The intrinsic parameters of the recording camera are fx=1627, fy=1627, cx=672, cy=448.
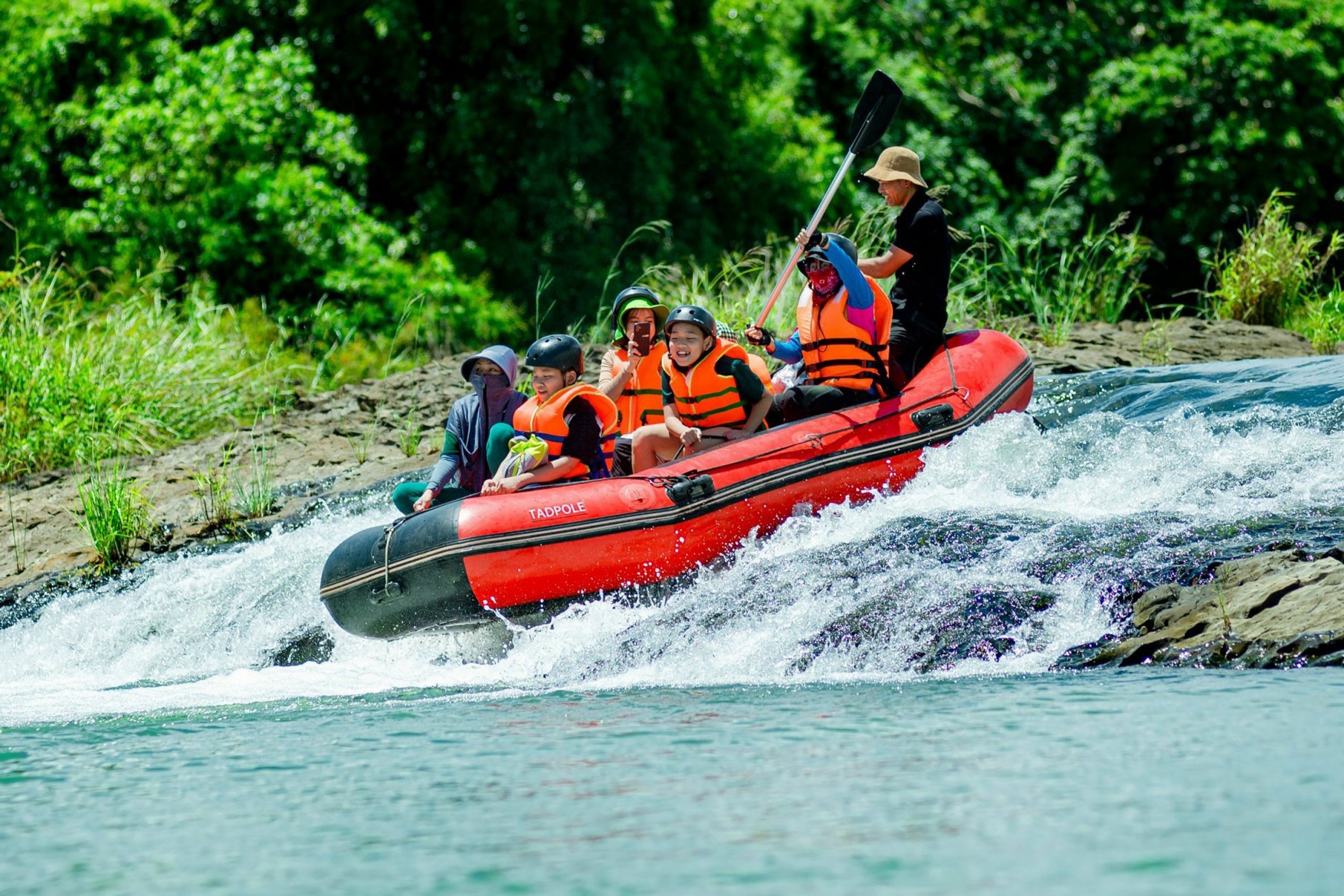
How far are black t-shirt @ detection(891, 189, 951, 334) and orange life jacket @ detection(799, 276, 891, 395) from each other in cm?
18

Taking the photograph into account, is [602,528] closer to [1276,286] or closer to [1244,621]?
[1244,621]

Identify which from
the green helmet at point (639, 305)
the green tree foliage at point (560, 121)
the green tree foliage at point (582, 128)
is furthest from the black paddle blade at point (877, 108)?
the green tree foliage at point (560, 121)

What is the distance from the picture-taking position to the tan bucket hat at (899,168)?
21.8 ft

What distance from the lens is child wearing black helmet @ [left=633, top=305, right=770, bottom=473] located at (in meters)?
6.47

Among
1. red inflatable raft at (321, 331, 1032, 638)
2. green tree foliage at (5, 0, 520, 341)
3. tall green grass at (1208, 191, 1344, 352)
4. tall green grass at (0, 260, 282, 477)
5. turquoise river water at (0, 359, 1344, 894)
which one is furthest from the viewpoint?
green tree foliage at (5, 0, 520, 341)

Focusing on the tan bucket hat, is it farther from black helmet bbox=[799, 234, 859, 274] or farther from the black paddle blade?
the black paddle blade

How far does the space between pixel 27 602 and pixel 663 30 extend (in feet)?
32.4

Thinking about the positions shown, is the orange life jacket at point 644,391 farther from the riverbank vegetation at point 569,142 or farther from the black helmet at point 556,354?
the riverbank vegetation at point 569,142

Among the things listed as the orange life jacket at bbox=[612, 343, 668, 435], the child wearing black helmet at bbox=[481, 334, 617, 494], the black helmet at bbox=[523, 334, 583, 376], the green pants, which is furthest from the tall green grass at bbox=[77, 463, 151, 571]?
the black helmet at bbox=[523, 334, 583, 376]

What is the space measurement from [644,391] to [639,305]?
1.19ft

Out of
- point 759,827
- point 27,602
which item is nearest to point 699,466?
point 759,827

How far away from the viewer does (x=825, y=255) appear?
6547 mm

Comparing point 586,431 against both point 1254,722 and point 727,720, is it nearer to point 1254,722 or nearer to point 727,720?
point 727,720

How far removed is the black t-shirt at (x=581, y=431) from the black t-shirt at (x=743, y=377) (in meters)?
0.55
